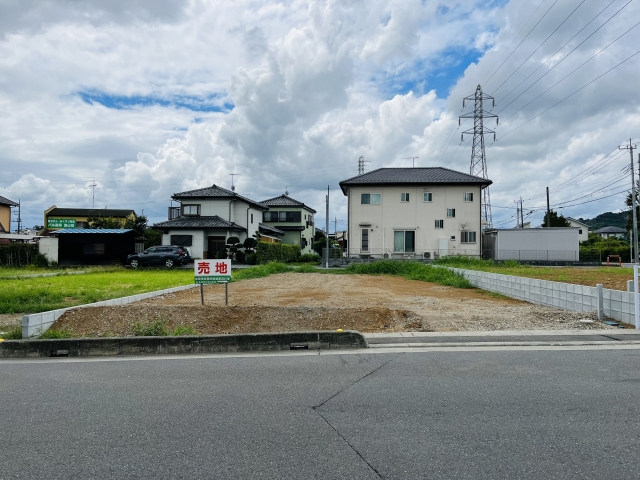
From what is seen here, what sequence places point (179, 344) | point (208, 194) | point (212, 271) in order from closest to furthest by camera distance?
1. point (179, 344)
2. point (212, 271)
3. point (208, 194)

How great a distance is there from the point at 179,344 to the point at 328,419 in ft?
12.4

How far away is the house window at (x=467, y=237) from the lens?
34656mm

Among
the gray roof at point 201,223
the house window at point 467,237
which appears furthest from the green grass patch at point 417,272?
the gray roof at point 201,223

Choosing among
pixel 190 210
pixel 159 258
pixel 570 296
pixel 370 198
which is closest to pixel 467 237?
pixel 370 198

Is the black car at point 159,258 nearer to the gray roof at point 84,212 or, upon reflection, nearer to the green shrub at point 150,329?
the green shrub at point 150,329

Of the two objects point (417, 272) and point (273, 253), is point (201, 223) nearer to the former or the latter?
point (273, 253)

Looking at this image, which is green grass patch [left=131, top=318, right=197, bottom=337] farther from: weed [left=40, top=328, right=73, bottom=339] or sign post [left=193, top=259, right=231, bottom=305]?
sign post [left=193, top=259, right=231, bottom=305]

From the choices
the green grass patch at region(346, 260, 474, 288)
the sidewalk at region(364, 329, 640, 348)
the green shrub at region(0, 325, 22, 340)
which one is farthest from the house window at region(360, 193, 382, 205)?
the green shrub at region(0, 325, 22, 340)

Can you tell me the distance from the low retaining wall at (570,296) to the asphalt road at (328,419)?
3187 mm

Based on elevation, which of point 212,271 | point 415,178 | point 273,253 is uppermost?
point 415,178

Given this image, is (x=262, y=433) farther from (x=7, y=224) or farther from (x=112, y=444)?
(x=7, y=224)

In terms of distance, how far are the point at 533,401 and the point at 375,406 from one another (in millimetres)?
1520

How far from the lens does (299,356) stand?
6.76m

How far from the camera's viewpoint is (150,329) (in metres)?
7.73
